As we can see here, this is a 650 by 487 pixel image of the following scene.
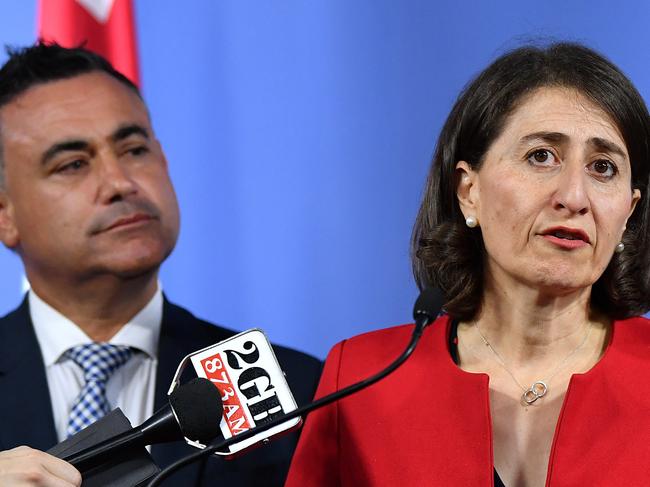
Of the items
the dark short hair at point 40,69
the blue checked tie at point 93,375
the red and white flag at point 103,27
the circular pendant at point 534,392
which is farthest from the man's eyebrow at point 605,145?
the red and white flag at point 103,27

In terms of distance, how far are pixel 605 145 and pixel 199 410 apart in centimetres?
73

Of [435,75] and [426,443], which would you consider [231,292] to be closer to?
[435,75]

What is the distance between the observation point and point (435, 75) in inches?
105

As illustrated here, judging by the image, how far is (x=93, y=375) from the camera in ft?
7.24

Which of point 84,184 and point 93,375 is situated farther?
point 84,184

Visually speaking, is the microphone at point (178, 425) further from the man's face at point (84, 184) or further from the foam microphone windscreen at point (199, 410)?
the man's face at point (84, 184)

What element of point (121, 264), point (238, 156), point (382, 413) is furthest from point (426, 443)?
point (238, 156)

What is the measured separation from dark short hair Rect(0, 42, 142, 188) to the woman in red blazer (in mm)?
985

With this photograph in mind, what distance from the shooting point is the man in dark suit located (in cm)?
223

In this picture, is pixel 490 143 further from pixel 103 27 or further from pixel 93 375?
pixel 103 27

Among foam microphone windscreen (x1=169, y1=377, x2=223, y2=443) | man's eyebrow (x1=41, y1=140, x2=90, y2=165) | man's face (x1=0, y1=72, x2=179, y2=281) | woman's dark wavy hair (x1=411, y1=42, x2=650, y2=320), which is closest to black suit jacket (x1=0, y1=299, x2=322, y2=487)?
man's face (x1=0, y1=72, x2=179, y2=281)

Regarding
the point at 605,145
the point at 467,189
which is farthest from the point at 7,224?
the point at 605,145

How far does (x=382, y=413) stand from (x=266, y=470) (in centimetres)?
45

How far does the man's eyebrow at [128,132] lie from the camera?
238 cm
